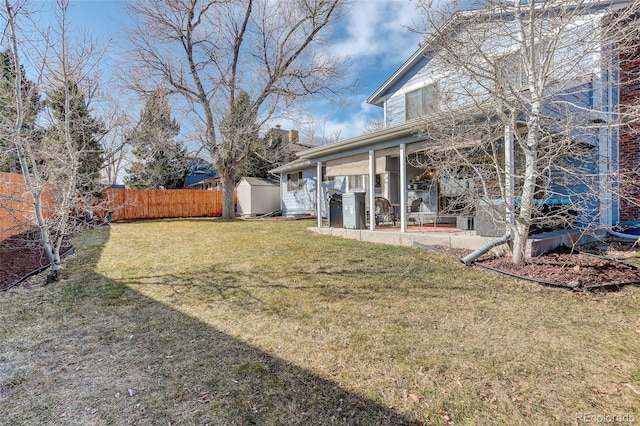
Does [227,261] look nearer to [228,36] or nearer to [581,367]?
[581,367]

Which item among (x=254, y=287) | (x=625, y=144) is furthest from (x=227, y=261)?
(x=625, y=144)

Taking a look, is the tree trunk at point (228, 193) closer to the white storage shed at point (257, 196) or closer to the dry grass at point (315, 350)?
the white storage shed at point (257, 196)

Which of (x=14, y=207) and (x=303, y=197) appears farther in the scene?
(x=303, y=197)

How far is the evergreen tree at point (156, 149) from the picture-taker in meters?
16.3

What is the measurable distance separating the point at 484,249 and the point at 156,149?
17.3 m

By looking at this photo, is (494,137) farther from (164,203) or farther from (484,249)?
(164,203)

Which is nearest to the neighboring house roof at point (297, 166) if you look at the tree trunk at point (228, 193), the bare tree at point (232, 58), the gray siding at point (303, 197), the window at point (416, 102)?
the gray siding at point (303, 197)

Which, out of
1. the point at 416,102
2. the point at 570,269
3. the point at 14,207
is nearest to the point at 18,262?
the point at 14,207

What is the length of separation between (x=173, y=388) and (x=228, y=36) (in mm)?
18051

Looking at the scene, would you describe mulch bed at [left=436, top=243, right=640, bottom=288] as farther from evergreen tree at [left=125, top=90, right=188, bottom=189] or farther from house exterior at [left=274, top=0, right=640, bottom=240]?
evergreen tree at [left=125, top=90, right=188, bottom=189]

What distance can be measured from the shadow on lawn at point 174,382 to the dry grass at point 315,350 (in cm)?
1

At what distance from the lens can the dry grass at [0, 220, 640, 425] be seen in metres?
2.11

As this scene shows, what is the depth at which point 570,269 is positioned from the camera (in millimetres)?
4898

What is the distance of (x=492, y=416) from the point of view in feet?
6.60
